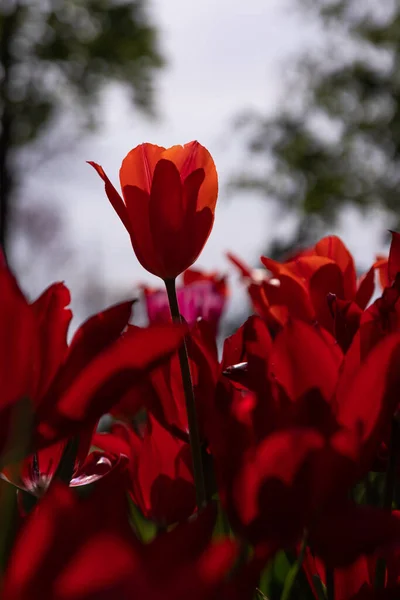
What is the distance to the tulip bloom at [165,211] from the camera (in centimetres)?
37

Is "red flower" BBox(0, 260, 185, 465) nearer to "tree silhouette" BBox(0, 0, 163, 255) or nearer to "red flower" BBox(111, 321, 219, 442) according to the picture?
"red flower" BBox(111, 321, 219, 442)

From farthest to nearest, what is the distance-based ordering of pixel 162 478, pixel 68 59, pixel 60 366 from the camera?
1. pixel 68 59
2. pixel 162 478
3. pixel 60 366

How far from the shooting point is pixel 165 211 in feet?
1.22

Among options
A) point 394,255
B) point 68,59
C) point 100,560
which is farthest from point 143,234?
point 68,59

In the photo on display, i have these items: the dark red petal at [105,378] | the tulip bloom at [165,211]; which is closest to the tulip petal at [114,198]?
the tulip bloom at [165,211]

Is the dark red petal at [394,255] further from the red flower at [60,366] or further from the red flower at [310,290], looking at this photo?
the red flower at [60,366]

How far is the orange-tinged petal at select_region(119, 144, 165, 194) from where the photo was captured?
15.1 inches

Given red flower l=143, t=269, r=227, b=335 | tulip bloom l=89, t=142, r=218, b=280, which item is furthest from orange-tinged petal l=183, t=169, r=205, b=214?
red flower l=143, t=269, r=227, b=335

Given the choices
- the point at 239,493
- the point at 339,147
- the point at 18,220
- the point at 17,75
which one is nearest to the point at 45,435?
the point at 239,493

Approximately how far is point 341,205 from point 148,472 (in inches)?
483

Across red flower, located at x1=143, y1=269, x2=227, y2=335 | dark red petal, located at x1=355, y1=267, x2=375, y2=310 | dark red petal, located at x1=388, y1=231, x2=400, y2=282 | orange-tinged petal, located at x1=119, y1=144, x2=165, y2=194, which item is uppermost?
orange-tinged petal, located at x1=119, y1=144, x2=165, y2=194

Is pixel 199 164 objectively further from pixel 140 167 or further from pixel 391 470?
pixel 391 470

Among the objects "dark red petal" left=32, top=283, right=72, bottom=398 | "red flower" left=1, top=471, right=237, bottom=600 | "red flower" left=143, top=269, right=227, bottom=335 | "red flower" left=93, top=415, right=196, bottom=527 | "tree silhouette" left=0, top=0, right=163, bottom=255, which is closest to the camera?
"red flower" left=1, top=471, right=237, bottom=600

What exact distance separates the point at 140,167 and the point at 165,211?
0.03 metres
